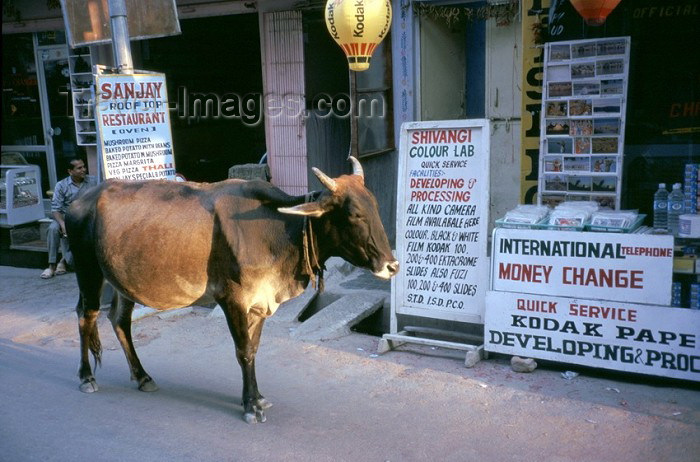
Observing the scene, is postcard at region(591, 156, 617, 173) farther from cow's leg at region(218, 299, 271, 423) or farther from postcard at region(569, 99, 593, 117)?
cow's leg at region(218, 299, 271, 423)

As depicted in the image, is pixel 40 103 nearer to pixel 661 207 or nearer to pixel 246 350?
pixel 246 350

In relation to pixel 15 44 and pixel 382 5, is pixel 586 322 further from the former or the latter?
pixel 15 44

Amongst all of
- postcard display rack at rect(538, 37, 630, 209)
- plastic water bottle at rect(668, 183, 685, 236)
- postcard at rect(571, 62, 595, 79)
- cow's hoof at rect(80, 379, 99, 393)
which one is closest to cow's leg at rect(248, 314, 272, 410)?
cow's hoof at rect(80, 379, 99, 393)

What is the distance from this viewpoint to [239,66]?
14000mm

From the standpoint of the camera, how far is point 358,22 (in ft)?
22.2

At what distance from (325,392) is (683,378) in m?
2.66

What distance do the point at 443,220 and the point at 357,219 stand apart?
1.75 meters

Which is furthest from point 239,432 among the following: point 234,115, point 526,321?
point 234,115

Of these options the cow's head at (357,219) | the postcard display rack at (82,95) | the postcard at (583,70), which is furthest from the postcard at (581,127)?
the postcard display rack at (82,95)

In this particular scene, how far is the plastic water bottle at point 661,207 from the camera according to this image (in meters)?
6.10

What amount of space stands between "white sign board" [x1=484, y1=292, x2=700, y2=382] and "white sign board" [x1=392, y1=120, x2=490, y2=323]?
0.33m

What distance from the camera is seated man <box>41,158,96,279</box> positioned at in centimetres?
903

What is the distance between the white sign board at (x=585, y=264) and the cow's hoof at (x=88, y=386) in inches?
131

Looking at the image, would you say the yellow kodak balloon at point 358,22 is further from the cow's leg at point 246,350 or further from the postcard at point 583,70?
the cow's leg at point 246,350
